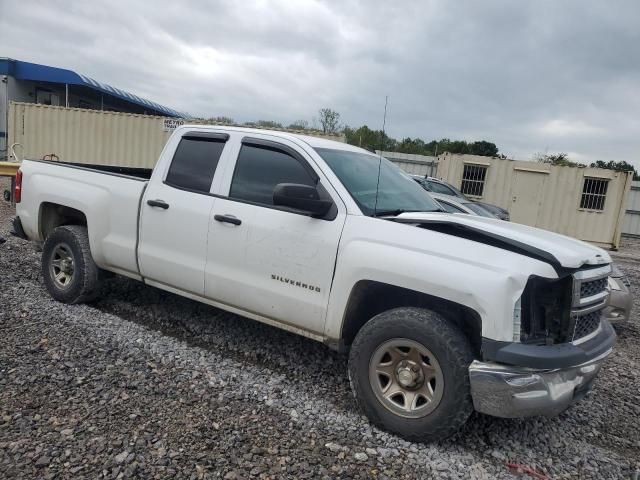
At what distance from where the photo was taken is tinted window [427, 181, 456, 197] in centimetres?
1241

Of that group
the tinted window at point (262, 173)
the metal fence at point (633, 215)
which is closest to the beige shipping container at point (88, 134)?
the tinted window at point (262, 173)

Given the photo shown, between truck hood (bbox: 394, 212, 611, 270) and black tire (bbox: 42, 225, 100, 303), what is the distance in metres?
3.20

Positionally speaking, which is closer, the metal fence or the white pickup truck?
the white pickup truck

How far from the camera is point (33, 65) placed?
66.5ft

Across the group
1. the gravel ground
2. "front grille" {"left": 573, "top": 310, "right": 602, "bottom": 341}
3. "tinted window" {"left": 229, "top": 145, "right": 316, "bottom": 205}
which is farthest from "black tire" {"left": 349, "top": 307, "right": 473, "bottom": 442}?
"tinted window" {"left": 229, "top": 145, "right": 316, "bottom": 205}

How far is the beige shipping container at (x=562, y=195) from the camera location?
56.5 feet

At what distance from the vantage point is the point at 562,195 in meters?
17.4

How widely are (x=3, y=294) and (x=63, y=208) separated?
3.48ft

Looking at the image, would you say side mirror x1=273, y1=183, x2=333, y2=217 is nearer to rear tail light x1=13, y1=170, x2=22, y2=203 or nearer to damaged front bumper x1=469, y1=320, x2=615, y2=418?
damaged front bumper x1=469, y1=320, x2=615, y2=418

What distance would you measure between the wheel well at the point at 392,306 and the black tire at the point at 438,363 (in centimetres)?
13

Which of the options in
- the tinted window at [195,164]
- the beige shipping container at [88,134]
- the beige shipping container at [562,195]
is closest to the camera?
the tinted window at [195,164]

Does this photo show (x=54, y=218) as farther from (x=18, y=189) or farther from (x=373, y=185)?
(x=373, y=185)

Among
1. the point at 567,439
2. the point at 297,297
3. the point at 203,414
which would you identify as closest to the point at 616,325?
the point at 567,439

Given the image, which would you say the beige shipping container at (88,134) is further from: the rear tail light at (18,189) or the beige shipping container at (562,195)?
the rear tail light at (18,189)
